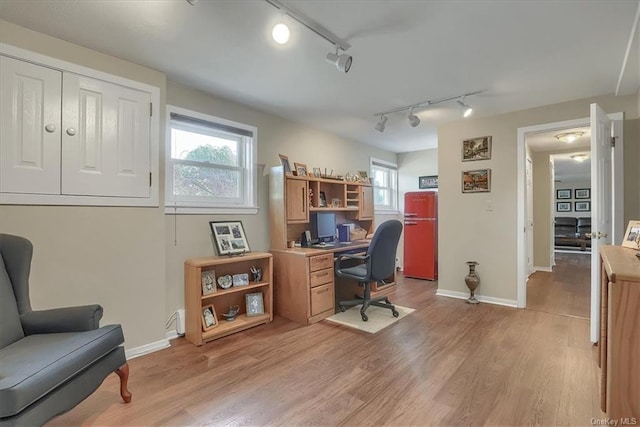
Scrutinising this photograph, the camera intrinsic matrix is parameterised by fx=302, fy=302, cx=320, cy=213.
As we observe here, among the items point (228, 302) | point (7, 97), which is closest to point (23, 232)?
point (7, 97)

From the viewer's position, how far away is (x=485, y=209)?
3.93m

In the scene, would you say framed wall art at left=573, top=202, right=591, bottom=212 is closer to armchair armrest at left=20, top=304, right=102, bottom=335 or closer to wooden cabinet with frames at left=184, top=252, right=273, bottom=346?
wooden cabinet with frames at left=184, top=252, right=273, bottom=346

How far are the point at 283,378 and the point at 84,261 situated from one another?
1713 mm

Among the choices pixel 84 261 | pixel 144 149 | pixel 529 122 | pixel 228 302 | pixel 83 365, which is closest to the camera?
pixel 83 365

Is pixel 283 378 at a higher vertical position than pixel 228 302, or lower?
lower

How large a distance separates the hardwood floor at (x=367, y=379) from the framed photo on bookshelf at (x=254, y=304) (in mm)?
183

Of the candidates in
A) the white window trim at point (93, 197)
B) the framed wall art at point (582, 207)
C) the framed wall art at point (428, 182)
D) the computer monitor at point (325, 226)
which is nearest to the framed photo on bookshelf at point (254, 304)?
the computer monitor at point (325, 226)

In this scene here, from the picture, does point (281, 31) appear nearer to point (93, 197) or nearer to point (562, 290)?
point (93, 197)

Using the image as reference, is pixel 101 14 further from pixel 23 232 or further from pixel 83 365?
pixel 83 365

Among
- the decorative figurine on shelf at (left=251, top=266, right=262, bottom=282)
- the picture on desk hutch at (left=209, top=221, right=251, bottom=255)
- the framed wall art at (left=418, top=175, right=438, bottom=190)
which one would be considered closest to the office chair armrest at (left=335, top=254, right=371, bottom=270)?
the decorative figurine on shelf at (left=251, top=266, right=262, bottom=282)

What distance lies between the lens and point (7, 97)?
6.46ft

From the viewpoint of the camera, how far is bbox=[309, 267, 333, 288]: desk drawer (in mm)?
3238

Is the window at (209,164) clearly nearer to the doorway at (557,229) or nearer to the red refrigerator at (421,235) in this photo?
the red refrigerator at (421,235)

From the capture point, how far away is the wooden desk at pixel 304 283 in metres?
3.20
